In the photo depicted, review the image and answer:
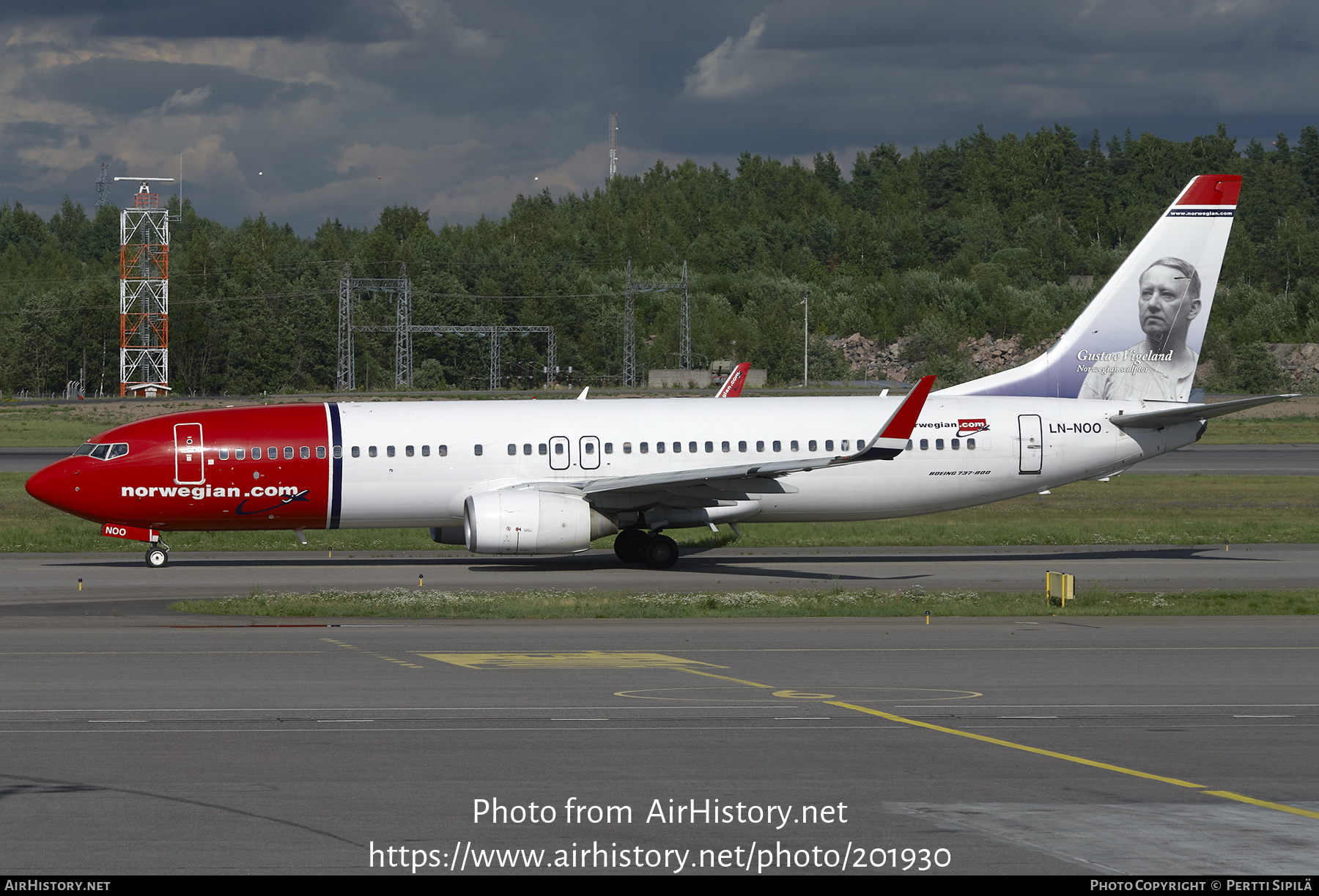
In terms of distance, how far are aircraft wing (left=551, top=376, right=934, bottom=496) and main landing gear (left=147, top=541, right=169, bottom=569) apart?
1031cm

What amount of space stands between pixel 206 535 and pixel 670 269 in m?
158

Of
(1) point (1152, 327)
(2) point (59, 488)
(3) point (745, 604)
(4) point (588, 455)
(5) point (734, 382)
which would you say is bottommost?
(3) point (745, 604)

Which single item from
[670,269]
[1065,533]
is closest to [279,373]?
[670,269]

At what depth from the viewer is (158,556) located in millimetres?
32562

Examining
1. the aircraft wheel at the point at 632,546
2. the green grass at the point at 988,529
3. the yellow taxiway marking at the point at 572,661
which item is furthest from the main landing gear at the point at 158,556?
the yellow taxiway marking at the point at 572,661

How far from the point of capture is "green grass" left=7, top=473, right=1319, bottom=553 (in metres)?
37.7

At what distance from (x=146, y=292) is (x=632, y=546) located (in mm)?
116275

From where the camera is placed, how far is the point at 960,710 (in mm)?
16312

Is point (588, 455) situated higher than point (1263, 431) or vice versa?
point (1263, 431)

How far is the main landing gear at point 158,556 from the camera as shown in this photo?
32.5m

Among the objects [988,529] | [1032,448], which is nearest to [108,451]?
[1032,448]

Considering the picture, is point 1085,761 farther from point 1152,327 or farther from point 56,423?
point 56,423

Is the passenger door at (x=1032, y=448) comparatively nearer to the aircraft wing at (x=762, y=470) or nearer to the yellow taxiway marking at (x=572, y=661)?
the aircraft wing at (x=762, y=470)

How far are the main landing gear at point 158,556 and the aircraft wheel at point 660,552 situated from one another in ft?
38.9
